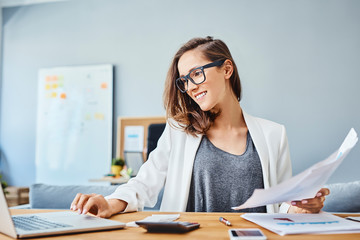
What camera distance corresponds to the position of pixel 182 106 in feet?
5.03

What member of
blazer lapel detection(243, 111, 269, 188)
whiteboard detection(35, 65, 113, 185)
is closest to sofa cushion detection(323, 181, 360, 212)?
blazer lapel detection(243, 111, 269, 188)

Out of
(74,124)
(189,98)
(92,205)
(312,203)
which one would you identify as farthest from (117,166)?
(312,203)

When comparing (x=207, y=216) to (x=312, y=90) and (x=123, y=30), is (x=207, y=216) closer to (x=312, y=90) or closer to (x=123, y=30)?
(x=312, y=90)

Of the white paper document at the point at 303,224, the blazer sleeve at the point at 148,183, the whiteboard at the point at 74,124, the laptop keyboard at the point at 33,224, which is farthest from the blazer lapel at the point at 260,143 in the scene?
the whiteboard at the point at 74,124

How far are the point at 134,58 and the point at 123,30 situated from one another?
0.37 m

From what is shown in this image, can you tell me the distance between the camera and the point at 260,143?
138 centimetres

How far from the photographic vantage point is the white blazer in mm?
1346

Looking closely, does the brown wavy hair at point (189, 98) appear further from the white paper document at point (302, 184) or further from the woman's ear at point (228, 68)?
the white paper document at point (302, 184)

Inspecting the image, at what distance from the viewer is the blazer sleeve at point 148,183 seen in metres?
1.10

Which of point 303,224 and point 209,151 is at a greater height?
point 209,151

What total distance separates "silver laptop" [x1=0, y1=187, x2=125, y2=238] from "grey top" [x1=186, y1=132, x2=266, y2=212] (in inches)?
22.6

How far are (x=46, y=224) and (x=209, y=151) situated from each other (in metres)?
0.75

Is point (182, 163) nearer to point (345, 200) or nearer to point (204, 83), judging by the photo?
point (204, 83)

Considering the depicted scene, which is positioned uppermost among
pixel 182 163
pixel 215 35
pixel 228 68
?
pixel 215 35
